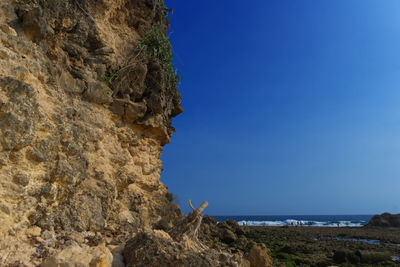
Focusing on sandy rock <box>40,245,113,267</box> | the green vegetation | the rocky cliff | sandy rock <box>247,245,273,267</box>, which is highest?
the green vegetation

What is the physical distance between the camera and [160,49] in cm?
837

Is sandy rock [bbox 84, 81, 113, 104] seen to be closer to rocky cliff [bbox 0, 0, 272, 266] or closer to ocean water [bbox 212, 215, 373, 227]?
rocky cliff [bbox 0, 0, 272, 266]

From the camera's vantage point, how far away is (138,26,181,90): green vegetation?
8141 millimetres

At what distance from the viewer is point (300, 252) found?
53.2 ft

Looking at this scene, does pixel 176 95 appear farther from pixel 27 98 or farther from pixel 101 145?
pixel 27 98

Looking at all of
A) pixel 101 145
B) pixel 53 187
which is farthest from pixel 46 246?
pixel 101 145

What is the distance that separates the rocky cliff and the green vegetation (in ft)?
0.11

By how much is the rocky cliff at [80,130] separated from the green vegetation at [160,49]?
0.03 meters

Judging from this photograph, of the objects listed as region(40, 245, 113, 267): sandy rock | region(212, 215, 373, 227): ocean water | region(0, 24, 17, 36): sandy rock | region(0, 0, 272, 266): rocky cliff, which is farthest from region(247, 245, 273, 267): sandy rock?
region(212, 215, 373, 227): ocean water

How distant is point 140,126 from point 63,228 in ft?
14.0

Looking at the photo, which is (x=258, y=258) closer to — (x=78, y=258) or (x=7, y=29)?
(x=78, y=258)

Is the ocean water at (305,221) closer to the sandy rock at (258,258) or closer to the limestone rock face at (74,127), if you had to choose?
the sandy rock at (258,258)

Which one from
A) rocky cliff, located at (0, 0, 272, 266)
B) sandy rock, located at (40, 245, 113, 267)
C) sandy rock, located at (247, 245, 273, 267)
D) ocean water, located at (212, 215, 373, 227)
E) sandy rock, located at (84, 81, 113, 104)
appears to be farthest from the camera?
ocean water, located at (212, 215, 373, 227)

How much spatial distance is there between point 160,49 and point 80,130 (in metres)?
4.59
